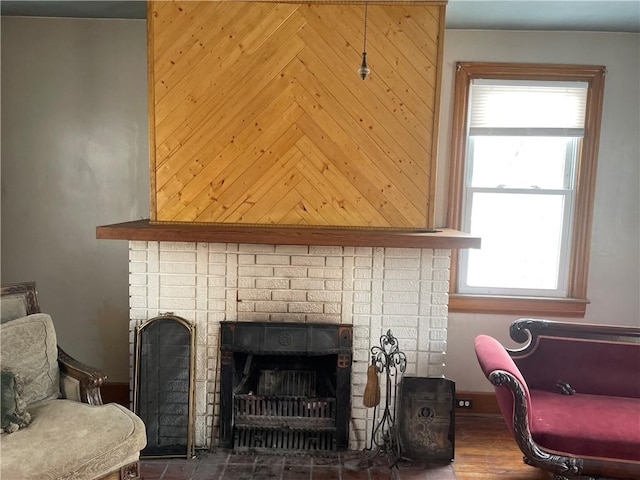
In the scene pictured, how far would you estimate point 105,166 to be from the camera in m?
3.26

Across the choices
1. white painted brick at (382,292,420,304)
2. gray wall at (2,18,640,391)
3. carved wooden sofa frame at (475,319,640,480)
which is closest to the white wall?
gray wall at (2,18,640,391)

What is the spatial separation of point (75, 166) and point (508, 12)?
304 centimetres

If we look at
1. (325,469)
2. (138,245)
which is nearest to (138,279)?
(138,245)

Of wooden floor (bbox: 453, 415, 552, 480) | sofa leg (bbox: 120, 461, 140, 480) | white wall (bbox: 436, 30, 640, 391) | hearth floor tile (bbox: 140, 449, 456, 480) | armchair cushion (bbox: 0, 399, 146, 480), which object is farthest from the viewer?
white wall (bbox: 436, 30, 640, 391)

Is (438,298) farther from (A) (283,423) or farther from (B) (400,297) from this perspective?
(A) (283,423)

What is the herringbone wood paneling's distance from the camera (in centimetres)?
263

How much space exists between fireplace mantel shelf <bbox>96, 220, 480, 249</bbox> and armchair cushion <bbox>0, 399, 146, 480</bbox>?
0.90 m

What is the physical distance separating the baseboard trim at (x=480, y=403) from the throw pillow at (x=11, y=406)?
2689 mm

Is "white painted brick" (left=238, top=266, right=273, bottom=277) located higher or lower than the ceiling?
lower

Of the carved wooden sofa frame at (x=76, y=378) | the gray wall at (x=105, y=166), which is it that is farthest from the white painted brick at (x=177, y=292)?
Answer: the gray wall at (x=105, y=166)

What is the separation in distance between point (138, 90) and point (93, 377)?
1.93 m

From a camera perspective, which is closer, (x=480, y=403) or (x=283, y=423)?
(x=283, y=423)

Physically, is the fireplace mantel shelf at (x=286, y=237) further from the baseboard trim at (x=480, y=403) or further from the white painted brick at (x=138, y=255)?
the baseboard trim at (x=480, y=403)

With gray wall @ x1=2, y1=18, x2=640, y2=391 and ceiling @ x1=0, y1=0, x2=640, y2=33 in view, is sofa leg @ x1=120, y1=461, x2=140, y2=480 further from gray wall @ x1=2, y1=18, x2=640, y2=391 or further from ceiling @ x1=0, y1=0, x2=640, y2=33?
ceiling @ x1=0, y1=0, x2=640, y2=33
